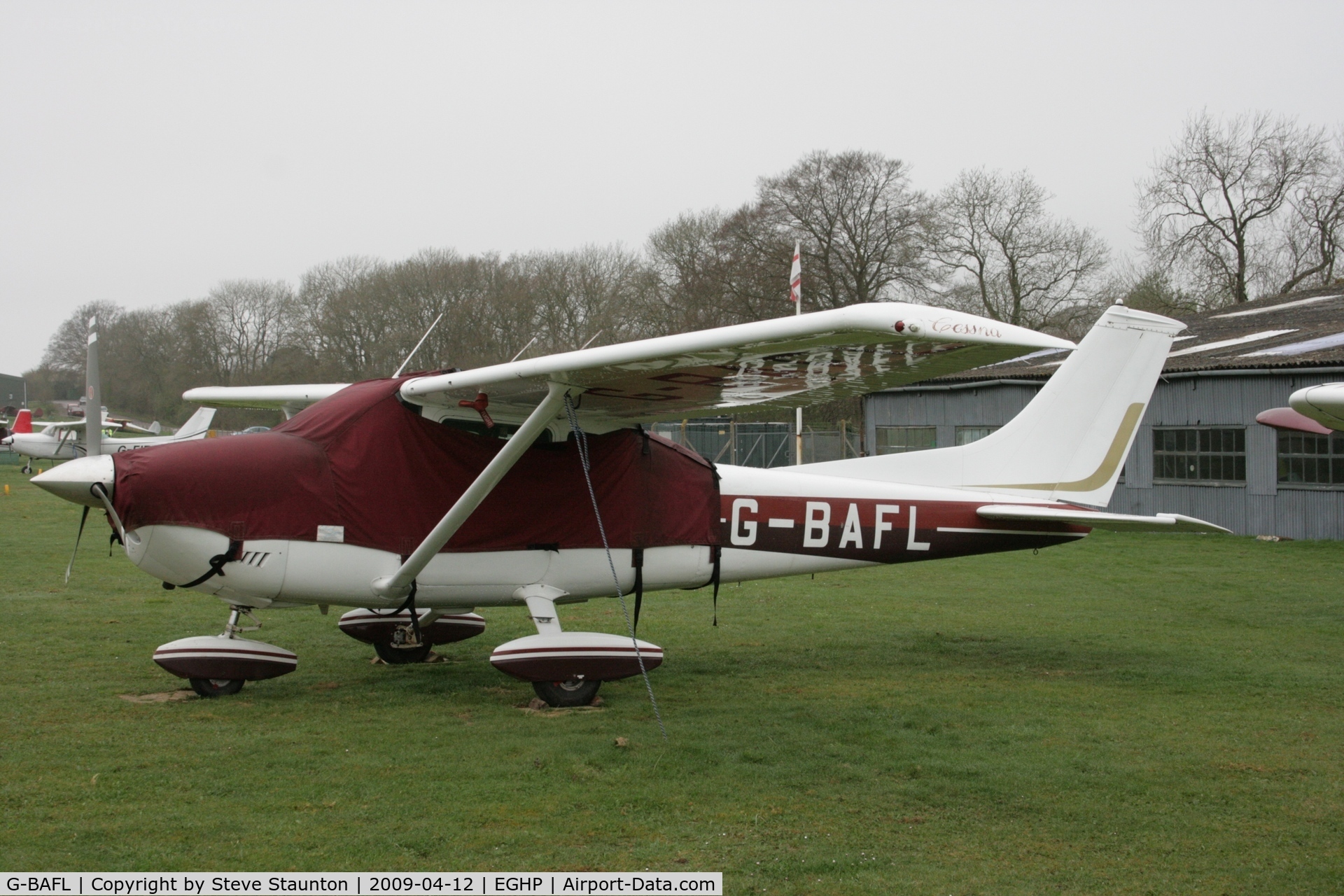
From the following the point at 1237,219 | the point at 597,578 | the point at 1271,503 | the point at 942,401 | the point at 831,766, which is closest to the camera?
the point at 831,766

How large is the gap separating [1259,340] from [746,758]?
2006 cm

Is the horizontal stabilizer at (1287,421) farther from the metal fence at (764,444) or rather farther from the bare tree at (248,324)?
the bare tree at (248,324)

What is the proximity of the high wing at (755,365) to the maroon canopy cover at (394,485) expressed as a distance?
1.05 ft

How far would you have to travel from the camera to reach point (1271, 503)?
18.2m

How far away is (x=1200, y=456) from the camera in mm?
19438

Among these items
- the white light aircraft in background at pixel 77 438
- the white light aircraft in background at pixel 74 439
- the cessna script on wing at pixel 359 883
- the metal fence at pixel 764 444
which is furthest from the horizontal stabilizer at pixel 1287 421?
the white light aircraft in background at pixel 74 439

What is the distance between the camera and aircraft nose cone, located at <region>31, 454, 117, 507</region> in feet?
19.1

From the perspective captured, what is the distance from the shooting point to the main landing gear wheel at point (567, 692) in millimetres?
6727

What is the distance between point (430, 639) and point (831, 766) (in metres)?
4.13

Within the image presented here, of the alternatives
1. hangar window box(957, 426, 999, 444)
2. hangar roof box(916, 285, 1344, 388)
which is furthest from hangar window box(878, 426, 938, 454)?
hangar roof box(916, 285, 1344, 388)

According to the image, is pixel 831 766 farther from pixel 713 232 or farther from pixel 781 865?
pixel 713 232

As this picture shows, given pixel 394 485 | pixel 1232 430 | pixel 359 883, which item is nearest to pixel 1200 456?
pixel 1232 430

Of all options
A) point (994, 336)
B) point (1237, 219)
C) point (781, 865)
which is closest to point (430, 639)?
point (781, 865)

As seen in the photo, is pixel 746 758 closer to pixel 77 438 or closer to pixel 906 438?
pixel 906 438
